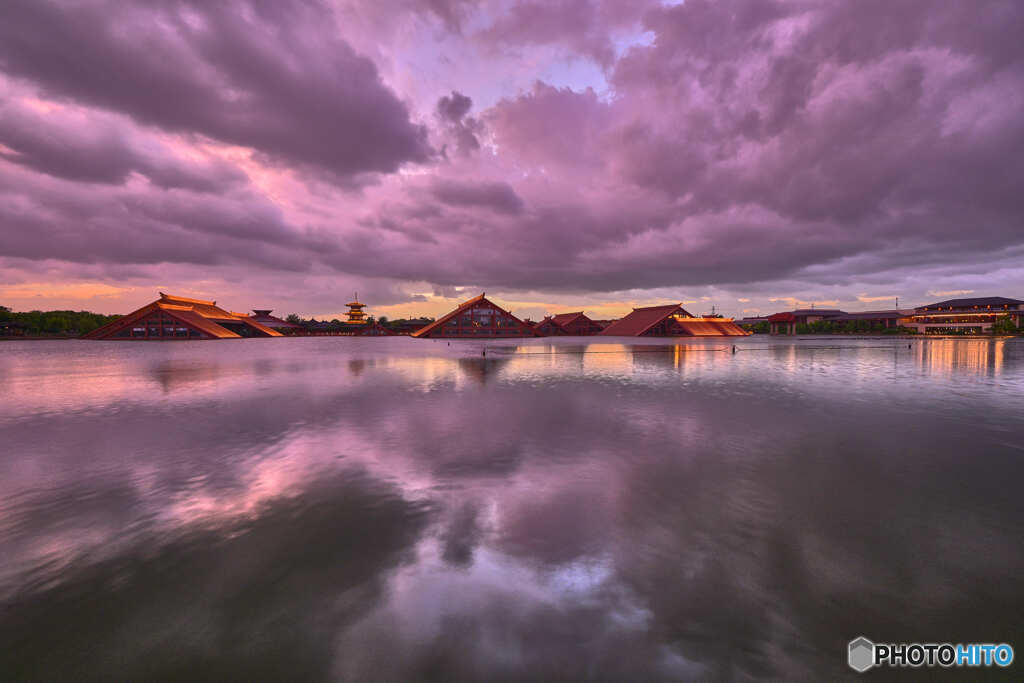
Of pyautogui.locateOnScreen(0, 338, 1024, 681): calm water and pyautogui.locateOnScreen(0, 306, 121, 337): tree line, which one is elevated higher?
pyautogui.locateOnScreen(0, 306, 121, 337): tree line

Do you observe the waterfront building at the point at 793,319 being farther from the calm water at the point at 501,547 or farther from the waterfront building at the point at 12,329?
the waterfront building at the point at 12,329

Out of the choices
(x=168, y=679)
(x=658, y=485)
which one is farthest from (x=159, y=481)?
(x=658, y=485)

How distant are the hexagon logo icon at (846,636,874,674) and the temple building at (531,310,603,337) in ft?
427

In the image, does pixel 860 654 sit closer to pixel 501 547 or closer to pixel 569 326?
pixel 501 547

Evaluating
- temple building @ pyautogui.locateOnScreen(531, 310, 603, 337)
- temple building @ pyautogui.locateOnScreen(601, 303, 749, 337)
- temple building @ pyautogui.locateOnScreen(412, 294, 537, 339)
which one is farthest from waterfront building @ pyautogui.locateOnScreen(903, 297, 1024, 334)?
temple building @ pyautogui.locateOnScreen(412, 294, 537, 339)

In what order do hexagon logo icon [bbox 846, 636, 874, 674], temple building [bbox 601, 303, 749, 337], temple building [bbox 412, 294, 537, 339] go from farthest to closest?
temple building [bbox 601, 303, 749, 337] → temple building [bbox 412, 294, 537, 339] → hexagon logo icon [bbox 846, 636, 874, 674]

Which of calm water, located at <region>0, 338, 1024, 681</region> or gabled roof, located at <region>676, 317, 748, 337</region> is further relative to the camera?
gabled roof, located at <region>676, 317, 748, 337</region>

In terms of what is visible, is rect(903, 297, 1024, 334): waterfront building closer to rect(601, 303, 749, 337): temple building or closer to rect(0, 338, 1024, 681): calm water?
rect(601, 303, 749, 337): temple building

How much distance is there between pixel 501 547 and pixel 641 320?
398 ft

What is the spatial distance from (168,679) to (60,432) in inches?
536

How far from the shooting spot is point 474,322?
4203 inches

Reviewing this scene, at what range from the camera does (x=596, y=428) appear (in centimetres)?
1201

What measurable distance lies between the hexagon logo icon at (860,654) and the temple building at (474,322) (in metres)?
100

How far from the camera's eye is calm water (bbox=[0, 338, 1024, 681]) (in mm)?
3766
